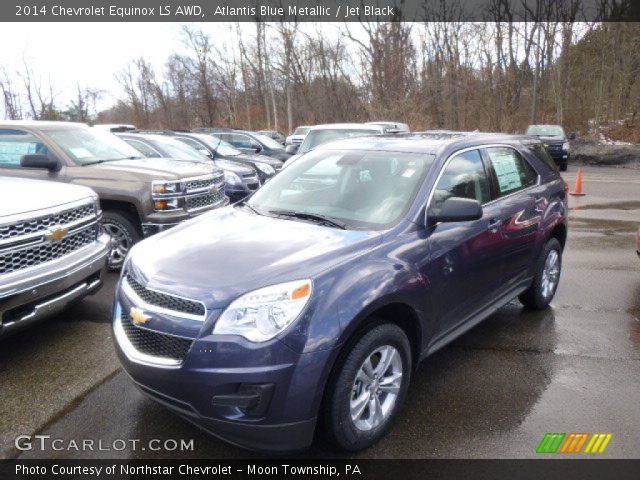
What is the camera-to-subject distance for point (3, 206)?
3.70m

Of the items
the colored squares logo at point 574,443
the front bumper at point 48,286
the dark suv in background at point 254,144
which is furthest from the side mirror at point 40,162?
the dark suv in background at point 254,144

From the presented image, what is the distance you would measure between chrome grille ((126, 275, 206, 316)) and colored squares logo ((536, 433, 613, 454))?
213 cm

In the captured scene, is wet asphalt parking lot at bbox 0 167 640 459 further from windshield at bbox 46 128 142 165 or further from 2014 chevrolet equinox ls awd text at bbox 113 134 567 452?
windshield at bbox 46 128 142 165

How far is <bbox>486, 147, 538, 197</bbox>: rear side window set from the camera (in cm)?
416

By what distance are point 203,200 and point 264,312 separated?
185 inches

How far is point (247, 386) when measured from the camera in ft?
7.82

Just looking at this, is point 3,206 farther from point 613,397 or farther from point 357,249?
point 613,397

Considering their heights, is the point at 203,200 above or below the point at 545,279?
above

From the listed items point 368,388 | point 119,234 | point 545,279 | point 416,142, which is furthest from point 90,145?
point 545,279

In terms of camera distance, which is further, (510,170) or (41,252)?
(510,170)

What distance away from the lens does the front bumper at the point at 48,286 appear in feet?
11.5

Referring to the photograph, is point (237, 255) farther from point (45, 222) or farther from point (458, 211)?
point (45, 222)

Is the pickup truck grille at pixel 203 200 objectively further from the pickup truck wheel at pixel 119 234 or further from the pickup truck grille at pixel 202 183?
the pickup truck wheel at pixel 119 234

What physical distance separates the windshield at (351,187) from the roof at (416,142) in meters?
0.08
